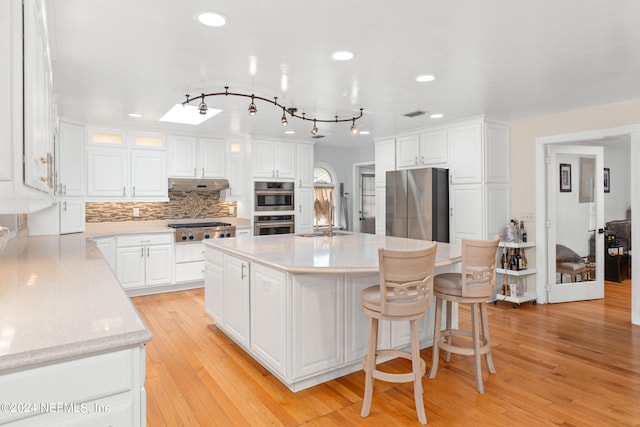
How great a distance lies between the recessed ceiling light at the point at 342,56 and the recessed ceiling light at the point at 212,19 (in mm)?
825

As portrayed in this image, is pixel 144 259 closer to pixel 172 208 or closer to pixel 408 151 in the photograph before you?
pixel 172 208

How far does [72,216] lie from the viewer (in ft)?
15.3

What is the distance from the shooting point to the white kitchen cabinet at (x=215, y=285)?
12.0 feet

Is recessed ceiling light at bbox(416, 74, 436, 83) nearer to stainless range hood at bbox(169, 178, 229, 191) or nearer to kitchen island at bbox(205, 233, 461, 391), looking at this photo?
kitchen island at bbox(205, 233, 461, 391)

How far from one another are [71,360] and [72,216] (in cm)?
429

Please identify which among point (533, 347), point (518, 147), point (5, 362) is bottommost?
point (533, 347)

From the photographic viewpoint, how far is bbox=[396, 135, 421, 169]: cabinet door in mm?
5668

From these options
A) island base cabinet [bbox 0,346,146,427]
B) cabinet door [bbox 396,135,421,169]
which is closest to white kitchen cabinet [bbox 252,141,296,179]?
cabinet door [bbox 396,135,421,169]

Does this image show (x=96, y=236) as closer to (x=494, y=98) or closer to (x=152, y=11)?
(x=152, y=11)

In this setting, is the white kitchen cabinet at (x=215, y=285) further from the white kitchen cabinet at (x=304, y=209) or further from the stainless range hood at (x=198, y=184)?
the white kitchen cabinet at (x=304, y=209)

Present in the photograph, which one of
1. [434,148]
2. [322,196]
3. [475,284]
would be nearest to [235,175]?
[322,196]

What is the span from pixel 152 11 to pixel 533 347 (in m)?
3.84

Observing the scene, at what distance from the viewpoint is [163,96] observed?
149 inches

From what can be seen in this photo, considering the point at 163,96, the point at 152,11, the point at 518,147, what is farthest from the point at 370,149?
the point at 152,11
